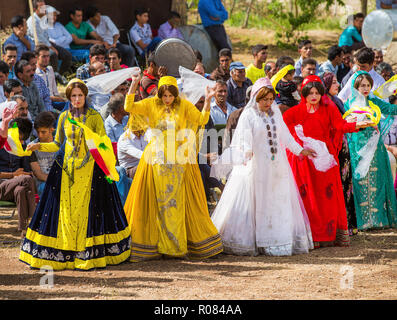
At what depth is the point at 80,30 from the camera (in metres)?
13.3

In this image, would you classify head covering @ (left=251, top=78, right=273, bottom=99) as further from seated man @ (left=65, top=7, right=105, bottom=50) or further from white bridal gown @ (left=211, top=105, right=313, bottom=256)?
seated man @ (left=65, top=7, right=105, bottom=50)

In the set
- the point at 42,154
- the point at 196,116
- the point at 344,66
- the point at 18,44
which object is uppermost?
the point at 18,44

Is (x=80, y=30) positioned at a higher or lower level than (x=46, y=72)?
higher

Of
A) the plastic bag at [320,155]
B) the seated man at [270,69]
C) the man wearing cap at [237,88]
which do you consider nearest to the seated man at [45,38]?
the man wearing cap at [237,88]

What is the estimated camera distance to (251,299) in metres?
5.73

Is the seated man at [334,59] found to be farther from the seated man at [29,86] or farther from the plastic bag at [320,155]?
the seated man at [29,86]

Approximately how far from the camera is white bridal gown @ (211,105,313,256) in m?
7.19

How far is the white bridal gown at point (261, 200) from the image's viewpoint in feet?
23.6

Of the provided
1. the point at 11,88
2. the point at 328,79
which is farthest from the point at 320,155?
the point at 11,88

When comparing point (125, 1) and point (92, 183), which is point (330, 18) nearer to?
point (125, 1)

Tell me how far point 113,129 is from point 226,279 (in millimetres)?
2899

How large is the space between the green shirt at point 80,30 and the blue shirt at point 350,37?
542 centimetres

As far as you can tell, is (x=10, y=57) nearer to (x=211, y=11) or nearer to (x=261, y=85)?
(x=261, y=85)

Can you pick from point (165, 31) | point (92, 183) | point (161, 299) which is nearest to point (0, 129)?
point (92, 183)
